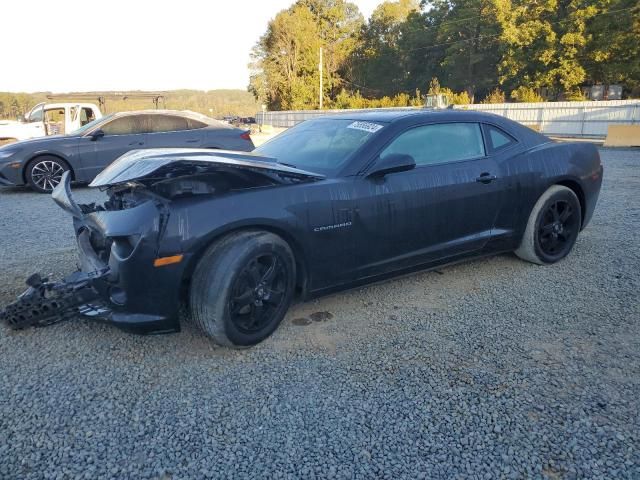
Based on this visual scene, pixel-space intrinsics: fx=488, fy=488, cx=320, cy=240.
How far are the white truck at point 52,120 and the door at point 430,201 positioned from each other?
1144 centimetres

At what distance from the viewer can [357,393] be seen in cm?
258

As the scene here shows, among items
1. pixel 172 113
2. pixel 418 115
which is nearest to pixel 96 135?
pixel 172 113

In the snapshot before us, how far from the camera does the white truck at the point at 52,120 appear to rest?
13.1 meters

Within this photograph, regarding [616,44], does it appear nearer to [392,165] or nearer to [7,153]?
[7,153]

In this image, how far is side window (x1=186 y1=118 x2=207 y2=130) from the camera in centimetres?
933

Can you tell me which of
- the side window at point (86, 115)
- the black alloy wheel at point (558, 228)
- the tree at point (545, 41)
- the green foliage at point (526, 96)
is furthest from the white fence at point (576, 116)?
the black alloy wheel at point (558, 228)

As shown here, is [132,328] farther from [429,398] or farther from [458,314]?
[458,314]

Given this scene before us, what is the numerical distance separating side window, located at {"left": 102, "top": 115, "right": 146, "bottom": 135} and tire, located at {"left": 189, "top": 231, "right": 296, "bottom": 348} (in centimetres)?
709

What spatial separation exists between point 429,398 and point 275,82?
52.7 m

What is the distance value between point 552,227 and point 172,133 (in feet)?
23.0

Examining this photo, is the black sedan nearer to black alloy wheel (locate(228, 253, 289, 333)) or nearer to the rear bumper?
the rear bumper

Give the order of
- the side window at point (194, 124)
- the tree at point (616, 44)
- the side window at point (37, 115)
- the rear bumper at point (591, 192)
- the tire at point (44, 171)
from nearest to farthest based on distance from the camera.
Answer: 1. the rear bumper at point (591, 192)
2. the tire at point (44, 171)
3. the side window at point (194, 124)
4. the side window at point (37, 115)
5. the tree at point (616, 44)

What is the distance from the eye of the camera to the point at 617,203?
707cm

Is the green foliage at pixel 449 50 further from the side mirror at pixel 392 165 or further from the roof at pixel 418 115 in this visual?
the side mirror at pixel 392 165
